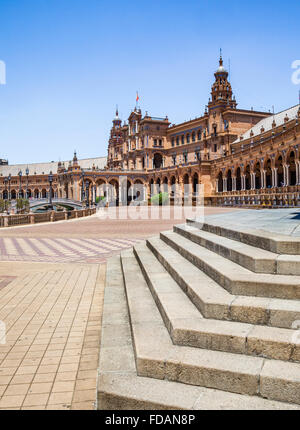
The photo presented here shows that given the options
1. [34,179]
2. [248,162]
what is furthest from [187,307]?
[34,179]

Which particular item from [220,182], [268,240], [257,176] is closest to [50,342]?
[268,240]

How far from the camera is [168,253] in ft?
24.3

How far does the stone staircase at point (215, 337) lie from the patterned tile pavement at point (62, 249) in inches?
212

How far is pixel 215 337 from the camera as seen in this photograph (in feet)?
11.5

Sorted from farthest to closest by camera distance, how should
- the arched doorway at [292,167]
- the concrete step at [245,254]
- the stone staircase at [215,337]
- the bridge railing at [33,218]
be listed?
the arched doorway at [292,167] < the bridge railing at [33,218] < the concrete step at [245,254] < the stone staircase at [215,337]

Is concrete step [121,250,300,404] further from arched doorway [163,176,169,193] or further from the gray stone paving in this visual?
arched doorway [163,176,169,193]

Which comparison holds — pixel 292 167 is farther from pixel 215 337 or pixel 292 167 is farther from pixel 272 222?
pixel 215 337

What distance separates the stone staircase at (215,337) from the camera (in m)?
3.02

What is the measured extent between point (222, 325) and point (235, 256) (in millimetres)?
1606

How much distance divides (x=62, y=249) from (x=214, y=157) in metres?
55.4

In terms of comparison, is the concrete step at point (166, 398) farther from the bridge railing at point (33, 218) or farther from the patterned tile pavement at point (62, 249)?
the bridge railing at point (33, 218)

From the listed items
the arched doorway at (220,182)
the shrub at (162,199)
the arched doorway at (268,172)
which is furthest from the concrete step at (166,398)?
the shrub at (162,199)

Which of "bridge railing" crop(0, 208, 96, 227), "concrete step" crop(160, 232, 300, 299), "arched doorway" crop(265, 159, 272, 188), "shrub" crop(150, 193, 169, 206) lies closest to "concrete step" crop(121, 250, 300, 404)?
"concrete step" crop(160, 232, 300, 299)
